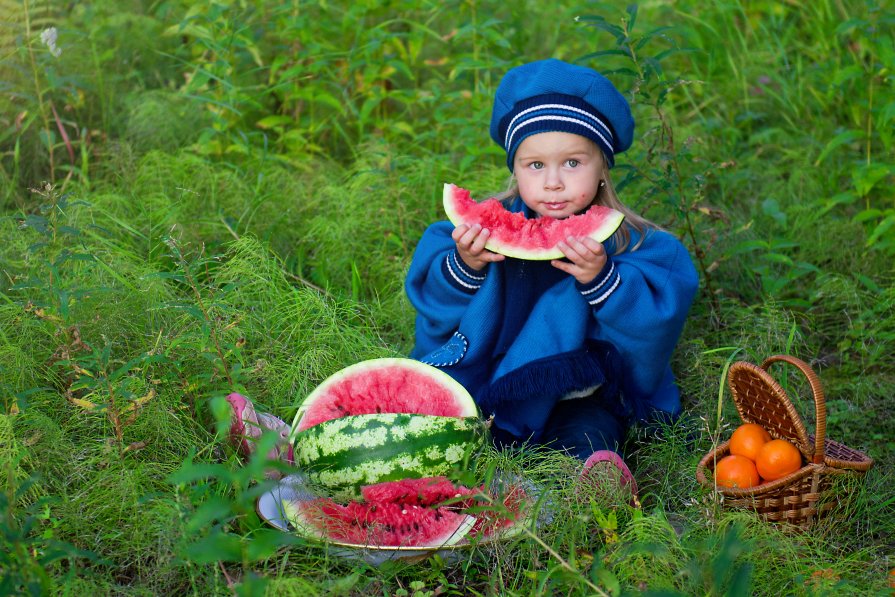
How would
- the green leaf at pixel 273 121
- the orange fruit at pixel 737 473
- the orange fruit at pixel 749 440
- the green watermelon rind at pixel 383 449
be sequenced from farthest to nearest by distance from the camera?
the green leaf at pixel 273 121 < the orange fruit at pixel 749 440 < the orange fruit at pixel 737 473 < the green watermelon rind at pixel 383 449

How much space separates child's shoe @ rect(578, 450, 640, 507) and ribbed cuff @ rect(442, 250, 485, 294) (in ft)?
2.96

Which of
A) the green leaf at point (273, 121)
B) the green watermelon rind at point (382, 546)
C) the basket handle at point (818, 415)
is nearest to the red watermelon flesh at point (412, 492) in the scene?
the green watermelon rind at point (382, 546)

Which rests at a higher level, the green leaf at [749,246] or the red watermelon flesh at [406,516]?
the green leaf at [749,246]

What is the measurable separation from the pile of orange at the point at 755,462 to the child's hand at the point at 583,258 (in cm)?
85

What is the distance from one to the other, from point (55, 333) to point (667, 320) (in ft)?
8.13

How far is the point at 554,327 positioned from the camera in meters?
3.78

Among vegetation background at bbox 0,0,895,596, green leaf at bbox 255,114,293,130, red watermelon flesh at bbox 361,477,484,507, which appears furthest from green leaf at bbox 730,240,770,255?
green leaf at bbox 255,114,293,130

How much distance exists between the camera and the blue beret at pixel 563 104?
12.3 ft

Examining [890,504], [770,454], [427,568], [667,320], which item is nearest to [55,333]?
[427,568]

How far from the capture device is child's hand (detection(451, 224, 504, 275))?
3656mm

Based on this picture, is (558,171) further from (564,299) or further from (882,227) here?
(882,227)

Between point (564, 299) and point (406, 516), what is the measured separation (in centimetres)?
117

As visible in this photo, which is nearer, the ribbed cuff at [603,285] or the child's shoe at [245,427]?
the child's shoe at [245,427]

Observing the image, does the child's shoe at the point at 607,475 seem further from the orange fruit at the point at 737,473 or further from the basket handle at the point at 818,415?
A: the basket handle at the point at 818,415
